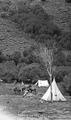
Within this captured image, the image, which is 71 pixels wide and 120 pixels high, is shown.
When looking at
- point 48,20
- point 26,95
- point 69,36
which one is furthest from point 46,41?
point 26,95

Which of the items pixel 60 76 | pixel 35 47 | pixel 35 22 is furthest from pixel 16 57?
pixel 35 22

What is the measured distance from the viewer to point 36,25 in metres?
61.6

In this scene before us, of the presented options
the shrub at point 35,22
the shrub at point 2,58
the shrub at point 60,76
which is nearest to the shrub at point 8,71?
the shrub at point 2,58

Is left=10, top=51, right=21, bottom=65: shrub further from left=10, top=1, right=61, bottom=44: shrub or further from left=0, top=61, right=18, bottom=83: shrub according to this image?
left=10, top=1, right=61, bottom=44: shrub

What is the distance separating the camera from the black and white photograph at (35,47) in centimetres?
3055

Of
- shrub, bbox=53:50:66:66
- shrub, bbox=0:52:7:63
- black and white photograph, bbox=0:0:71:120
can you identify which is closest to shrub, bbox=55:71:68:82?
black and white photograph, bbox=0:0:71:120

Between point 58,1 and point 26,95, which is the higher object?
point 26,95

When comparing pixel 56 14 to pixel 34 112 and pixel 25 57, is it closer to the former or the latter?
pixel 25 57

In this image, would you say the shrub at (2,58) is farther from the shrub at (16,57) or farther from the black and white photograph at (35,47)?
the shrub at (16,57)

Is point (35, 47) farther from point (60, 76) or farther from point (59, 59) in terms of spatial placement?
point (60, 76)

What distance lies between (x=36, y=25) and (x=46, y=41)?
692 centimetres

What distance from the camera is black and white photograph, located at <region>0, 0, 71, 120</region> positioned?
30553 mm

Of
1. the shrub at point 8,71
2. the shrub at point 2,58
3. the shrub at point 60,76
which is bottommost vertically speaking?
the shrub at point 2,58

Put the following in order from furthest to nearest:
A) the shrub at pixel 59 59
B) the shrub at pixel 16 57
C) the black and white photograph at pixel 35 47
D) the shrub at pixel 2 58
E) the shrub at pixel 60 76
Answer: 1. the shrub at pixel 2 58
2. the shrub at pixel 16 57
3. the shrub at pixel 59 59
4. the shrub at pixel 60 76
5. the black and white photograph at pixel 35 47
